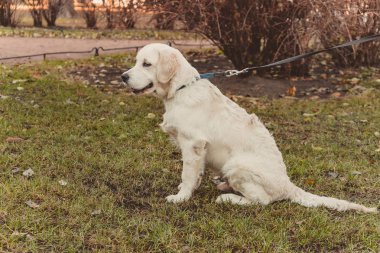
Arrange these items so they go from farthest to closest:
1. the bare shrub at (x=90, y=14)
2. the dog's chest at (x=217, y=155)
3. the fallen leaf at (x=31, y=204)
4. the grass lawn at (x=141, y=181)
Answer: the bare shrub at (x=90, y=14) → the dog's chest at (x=217, y=155) → the fallen leaf at (x=31, y=204) → the grass lawn at (x=141, y=181)

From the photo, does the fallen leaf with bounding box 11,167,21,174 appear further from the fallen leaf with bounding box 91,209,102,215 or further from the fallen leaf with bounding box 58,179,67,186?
the fallen leaf with bounding box 91,209,102,215

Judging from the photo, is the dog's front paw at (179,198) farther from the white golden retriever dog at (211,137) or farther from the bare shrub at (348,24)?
the bare shrub at (348,24)

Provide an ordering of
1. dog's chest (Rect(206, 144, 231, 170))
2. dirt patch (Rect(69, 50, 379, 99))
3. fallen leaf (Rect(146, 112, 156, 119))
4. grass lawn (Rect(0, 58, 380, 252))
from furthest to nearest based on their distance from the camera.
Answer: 1. dirt patch (Rect(69, 50, 379, 99))
2. fallen leaf (Rect(146, 112, 156, 119))
3. dog's chest (Rect(206, 144, 231, 170))
4. grass lawn (Rect(0, 58, 380, 252))

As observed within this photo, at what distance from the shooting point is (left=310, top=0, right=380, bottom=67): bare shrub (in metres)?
8.95

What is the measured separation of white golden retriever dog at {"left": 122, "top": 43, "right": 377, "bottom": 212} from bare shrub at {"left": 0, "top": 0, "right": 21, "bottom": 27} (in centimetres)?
1143

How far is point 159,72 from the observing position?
4.25 metres

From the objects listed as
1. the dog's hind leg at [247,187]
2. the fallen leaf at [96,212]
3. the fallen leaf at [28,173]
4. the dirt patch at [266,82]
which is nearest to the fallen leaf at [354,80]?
the dirt patch at [266,82]

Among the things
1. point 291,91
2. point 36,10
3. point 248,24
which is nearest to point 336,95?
point 291,91

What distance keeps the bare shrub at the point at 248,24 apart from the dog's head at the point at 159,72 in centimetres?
473

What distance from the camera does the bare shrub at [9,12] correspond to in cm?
1431

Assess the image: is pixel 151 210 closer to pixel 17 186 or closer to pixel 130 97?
pixel 17 186

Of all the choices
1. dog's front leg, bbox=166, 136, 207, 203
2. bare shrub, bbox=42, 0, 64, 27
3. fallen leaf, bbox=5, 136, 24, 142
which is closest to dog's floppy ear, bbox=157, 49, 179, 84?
dog's front leg, bbox=166, 136, 207, 203

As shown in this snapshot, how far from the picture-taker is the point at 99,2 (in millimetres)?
18156

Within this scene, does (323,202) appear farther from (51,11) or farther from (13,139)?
(51,11)
